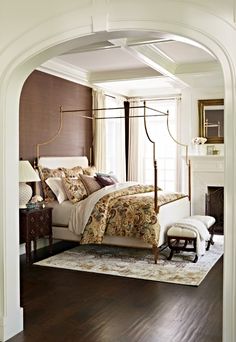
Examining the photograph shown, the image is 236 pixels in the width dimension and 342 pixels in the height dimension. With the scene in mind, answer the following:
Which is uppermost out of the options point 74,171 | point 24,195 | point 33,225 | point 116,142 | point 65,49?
point 65,49

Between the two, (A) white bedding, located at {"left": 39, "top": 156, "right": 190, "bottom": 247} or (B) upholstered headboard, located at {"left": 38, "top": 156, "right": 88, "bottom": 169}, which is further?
(B) upholstered headboard, located at {"left": 38, "top": 156, "right": 88, "bottom": 169}

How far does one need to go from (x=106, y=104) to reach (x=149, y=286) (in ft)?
17.1

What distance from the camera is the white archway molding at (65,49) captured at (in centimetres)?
273

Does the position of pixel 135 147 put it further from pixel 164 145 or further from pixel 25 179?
pixel 25 179

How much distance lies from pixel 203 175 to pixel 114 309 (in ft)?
17.1

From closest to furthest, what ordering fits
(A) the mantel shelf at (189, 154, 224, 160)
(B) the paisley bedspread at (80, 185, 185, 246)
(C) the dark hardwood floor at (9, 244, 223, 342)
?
(C) the dark hardwood floor at (9, 244, 223, 342), (B) the paisley bedspread at (80, 185, 185, 246), (A) the mantel shelf at (189, 154, 224, 160)

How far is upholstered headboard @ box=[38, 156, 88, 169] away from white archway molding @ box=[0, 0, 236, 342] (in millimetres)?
3317

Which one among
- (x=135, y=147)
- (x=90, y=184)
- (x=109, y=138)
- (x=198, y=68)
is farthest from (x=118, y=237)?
(x=135, y=147)

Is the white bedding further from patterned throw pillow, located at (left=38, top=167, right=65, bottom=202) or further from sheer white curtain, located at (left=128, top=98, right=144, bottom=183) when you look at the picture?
sheer white curtain, located at (left=128, top=98, right=144, bottom=183)

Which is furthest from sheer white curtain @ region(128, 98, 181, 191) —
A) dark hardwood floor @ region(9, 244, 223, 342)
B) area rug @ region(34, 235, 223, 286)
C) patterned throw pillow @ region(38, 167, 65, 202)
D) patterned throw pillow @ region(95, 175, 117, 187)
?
dark hardwood floor @ region(9, 244, 223, 342)

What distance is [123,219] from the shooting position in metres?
5.80

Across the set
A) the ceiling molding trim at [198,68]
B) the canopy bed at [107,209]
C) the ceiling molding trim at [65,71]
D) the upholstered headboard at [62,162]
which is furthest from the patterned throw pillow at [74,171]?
the ceiling molding trim at [198,68]

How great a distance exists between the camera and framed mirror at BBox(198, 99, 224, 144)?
8797 mm

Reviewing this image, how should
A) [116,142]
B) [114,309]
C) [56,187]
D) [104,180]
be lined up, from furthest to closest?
[116,142], [104,180], [56,187], [114,309]
